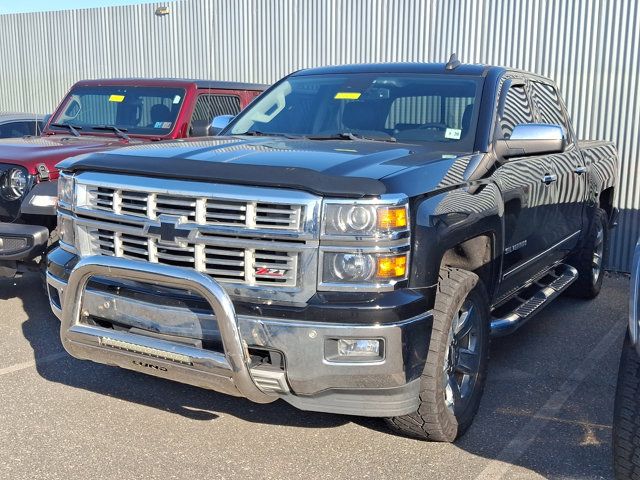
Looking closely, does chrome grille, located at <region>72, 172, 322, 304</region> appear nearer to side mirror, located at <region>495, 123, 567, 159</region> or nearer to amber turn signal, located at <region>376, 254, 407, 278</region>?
amber turn signal, located at <region>376, 254, 407, 278</region>

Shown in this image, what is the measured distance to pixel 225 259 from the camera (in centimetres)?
336

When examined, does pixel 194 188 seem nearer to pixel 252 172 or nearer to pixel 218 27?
pixel 252 172

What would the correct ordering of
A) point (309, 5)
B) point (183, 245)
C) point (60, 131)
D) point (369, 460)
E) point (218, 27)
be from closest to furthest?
point (183, 245) → point (369, 460) → point (60, 131) → point (309, 5) → point (218, 27)

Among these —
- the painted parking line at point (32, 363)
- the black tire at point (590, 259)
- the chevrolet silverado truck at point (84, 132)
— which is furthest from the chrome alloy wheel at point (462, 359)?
the chevrolet silverado truck at point (84, 132)

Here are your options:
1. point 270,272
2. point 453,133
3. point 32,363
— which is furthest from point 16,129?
point 270,272

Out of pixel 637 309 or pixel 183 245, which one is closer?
pixel 637 309

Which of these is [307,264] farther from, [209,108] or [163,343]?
[209,108]

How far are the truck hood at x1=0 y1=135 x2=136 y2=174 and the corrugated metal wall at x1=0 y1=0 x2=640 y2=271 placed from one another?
4496 millimetres

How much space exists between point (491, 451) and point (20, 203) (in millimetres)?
3798

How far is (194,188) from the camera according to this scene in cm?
337

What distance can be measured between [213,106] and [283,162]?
4099 mm

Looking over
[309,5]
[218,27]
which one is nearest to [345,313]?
[309,5]

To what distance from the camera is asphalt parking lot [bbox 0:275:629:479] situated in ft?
11.6

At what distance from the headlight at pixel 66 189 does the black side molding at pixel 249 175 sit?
268 mm
